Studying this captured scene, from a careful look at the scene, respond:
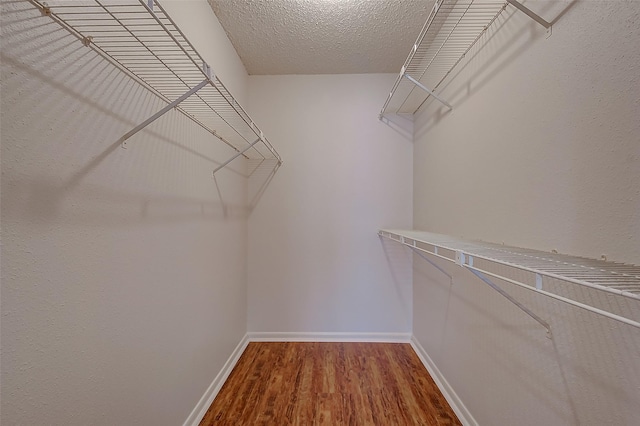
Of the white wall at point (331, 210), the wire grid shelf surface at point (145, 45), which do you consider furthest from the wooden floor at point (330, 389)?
the wire grid shelf surface at point (145, 45)

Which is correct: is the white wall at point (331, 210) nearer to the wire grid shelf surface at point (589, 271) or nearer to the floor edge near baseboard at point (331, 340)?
the floor edge near baseboard at point (331, 340)

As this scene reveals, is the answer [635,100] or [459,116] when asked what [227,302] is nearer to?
[459,116]

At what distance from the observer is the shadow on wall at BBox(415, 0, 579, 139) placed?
2.93ft

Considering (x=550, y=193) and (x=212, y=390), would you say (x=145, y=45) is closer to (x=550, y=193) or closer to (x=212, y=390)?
(x=550, y=193)

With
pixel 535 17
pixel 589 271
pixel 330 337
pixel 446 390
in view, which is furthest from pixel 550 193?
pixel 330 337

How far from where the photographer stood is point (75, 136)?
27.6 inches

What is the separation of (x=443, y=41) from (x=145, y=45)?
4.69 feet

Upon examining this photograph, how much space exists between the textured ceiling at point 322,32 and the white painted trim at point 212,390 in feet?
7.59

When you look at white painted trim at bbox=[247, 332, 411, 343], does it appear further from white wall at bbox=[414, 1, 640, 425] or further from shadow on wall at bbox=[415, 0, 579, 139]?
shadow on wall at bbox=[415, 0, 579, 139]

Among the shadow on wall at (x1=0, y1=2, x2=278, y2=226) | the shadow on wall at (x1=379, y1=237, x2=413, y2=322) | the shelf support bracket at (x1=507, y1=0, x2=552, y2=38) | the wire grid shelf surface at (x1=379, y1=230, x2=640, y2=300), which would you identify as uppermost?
the shelf support bracket at (x1=507, y1=0, x2=552, y2=38)

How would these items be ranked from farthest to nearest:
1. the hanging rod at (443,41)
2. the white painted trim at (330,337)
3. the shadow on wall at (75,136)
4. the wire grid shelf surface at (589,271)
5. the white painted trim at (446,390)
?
the white painted trim at (330,337) → the white painted trim at (446,390) → the hanging rod at (443,41) → the shadow on wall at (75,136) → the wire grid shelf surface at (589,271)

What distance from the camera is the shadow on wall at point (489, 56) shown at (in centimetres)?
89

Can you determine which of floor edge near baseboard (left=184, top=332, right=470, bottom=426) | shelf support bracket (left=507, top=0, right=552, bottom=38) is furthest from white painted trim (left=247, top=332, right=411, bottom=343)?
shelf support bracket (left=507, top=0, right=552, bottom=38)

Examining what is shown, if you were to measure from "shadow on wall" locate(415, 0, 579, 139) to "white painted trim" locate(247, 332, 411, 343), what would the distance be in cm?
181
